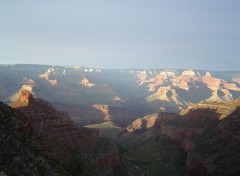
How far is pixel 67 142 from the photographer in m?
107

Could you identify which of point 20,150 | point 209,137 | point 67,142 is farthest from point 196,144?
point 20,150

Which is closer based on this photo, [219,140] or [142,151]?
[219,140]

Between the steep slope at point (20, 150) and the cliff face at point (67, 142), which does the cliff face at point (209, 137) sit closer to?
the cliff face at point (67, 142)

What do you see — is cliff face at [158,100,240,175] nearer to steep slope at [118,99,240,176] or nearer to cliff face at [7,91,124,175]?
steep slope at [118,99,240,176]

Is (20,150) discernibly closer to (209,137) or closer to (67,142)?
(67,142)

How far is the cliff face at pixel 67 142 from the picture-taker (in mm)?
96125

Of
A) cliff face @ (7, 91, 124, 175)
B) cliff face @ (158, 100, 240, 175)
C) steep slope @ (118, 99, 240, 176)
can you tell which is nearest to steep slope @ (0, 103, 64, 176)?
cliff face @ (7, 91, 124, 175)

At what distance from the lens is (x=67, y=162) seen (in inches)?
3580

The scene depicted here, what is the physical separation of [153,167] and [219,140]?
3287cm

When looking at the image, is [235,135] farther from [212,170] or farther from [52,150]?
[52,150]

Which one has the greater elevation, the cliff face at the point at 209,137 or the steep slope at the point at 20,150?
the steep slope at the point at 20,150

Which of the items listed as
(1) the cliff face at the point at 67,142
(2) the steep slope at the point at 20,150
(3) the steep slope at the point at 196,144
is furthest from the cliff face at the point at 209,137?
(2) the steep slope at the point at 20,150

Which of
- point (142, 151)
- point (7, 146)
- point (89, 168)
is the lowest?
point (142, 151)

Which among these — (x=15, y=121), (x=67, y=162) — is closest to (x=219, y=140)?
(x=67, y=162)
